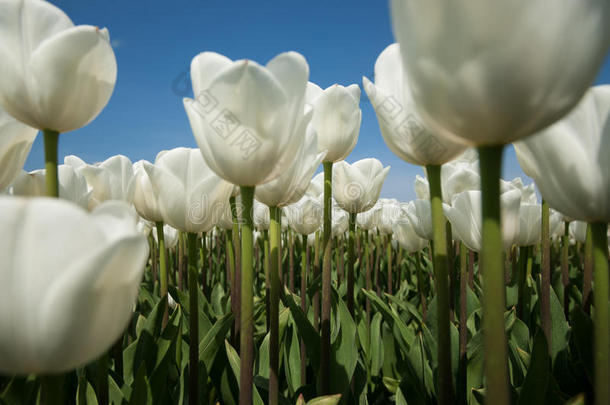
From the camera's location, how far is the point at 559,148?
2.49ft

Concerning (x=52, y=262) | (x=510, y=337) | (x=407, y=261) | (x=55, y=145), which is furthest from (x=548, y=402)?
(x=407, y=261)

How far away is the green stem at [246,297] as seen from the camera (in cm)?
89

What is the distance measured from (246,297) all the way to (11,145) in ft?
2.06

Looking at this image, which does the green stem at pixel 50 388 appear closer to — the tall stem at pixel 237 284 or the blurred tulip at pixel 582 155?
the blurred tulip at pixel 582 155

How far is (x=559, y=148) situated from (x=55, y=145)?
0.98 metres

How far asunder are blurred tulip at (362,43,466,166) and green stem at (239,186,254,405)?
363mm

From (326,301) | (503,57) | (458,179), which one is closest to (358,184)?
(458,179)

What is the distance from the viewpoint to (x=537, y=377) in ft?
3.12

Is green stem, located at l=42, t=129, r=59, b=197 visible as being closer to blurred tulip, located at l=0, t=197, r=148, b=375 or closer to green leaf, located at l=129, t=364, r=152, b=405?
blurred tulip, located at l=0, t=197, r=148, b=375

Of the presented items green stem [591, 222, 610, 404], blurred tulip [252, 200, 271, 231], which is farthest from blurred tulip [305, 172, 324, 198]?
green stem [591, 222, 610, 404]

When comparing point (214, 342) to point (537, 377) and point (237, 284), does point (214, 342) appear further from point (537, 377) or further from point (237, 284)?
point (537, 377)

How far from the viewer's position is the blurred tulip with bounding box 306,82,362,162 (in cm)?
151

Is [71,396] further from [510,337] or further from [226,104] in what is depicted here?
[510,337]

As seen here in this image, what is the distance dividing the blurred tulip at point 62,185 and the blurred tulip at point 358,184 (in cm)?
132
